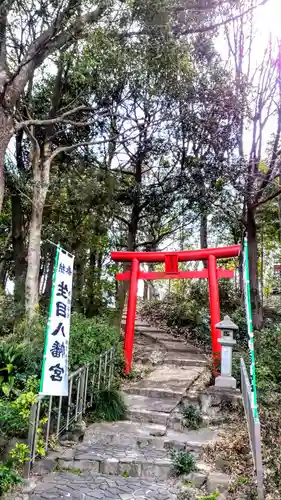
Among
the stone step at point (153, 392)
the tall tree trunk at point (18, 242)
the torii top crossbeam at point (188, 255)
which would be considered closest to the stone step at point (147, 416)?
the stone step at point (153, 392)

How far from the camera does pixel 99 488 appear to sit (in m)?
4.21

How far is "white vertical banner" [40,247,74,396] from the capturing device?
4.50 meters

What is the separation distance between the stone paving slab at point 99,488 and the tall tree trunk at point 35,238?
422 cm

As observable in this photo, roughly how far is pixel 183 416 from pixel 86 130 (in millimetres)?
8848

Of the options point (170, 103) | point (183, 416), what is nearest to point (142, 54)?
point (170, 103)

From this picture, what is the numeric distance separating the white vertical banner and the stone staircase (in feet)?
3.09

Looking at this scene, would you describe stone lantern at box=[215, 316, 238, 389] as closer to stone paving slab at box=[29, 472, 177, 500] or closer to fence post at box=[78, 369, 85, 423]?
fence post at box=[78, 369, 85, 423]

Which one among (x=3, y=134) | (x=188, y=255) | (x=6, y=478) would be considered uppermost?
(x=3, y=134)

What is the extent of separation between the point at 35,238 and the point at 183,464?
5.82 meters

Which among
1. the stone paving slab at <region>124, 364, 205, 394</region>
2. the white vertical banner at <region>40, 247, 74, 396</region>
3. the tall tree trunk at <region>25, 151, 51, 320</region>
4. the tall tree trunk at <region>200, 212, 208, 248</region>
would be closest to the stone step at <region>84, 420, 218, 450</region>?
the stone paving slab at <region>124, 364, 205, 394</region>

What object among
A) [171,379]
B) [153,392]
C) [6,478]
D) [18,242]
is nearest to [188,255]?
[171,379]

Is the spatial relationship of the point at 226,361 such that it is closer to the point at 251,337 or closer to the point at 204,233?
the point at 251,337

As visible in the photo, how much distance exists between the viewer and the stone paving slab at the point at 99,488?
13.1 ft

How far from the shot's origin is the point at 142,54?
9.04m
